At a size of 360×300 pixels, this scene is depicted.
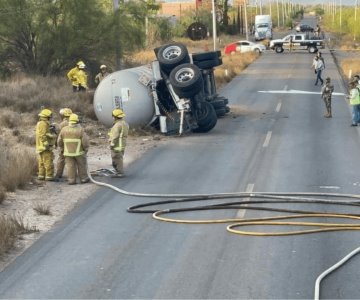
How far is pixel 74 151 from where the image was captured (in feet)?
52.4

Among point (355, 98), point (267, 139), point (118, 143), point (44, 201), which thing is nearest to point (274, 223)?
point (44, 201)

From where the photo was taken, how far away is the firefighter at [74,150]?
16.0m

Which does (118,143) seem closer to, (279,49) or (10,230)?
(10,230)

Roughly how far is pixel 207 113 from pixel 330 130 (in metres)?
3.82

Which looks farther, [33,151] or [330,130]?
[330,130]

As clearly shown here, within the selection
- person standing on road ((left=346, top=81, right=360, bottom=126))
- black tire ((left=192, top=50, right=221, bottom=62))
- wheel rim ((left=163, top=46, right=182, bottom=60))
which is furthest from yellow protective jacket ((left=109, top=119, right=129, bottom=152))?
person standing on road ((left=346, top=81, right=360, bottom=126))

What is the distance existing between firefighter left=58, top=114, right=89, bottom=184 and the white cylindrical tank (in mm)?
5846

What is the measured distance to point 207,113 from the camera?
22.8 meters

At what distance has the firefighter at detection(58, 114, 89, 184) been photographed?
16.0 meters

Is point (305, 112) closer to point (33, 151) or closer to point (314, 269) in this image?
point (33, 151)

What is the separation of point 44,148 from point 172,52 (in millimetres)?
7599

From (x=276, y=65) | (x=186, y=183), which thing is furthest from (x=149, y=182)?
(x=276, y=65)

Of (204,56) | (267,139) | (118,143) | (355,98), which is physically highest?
(204,56)

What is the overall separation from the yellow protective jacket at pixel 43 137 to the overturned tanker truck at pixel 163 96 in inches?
218
